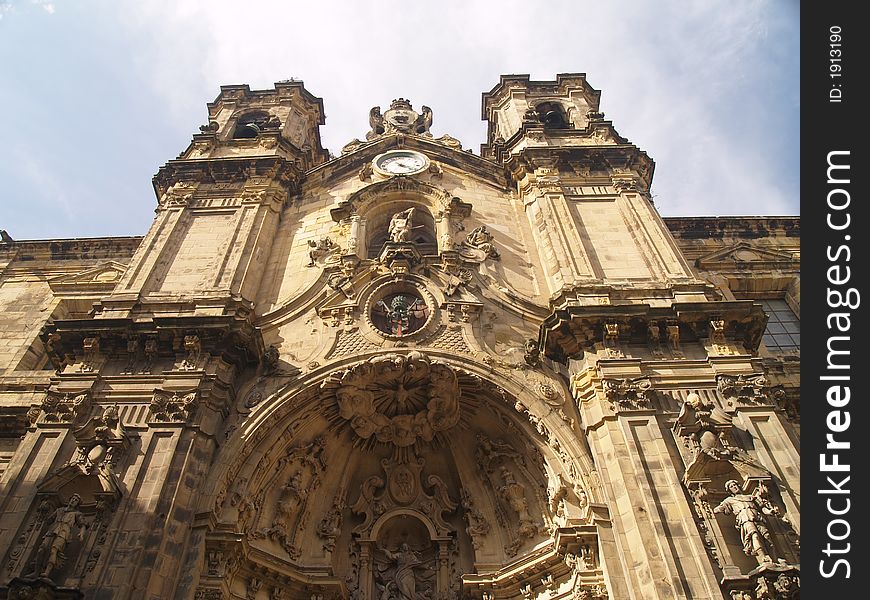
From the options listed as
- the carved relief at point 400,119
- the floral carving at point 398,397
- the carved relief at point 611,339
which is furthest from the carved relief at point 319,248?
the carved relief at point 400,119

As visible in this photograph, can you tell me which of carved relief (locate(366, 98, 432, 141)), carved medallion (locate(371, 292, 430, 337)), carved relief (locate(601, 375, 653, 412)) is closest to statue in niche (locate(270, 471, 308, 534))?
carved medallion (locate(371, 292, 430, 337))

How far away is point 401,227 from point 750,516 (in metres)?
10.2

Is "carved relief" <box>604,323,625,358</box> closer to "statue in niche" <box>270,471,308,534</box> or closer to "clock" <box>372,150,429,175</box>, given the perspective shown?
"statue in niche" <box>270,471,308,534</box>

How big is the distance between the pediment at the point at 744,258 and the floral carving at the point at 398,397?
31.4 feet

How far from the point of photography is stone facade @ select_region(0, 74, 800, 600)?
961 centimetres

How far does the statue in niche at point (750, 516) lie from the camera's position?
8.88 m

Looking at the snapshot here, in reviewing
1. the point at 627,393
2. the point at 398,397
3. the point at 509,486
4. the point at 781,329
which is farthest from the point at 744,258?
the point at 398,397

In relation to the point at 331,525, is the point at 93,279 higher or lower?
higher

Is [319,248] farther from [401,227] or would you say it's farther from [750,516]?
[750,516]

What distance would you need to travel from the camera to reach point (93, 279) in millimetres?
18250

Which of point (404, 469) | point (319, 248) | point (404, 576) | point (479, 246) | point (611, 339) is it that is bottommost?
point (404, 576)

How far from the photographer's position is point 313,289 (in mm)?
14695

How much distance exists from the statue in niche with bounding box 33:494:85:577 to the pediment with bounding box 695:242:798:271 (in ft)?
52.3
